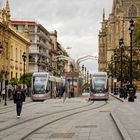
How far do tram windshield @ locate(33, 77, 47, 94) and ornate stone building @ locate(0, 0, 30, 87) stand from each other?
7.56m

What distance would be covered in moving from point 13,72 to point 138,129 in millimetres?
67817

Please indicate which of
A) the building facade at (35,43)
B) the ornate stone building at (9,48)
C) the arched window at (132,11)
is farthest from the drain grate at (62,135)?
the arched window at (132,11)

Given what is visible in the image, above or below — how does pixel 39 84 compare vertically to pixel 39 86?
above

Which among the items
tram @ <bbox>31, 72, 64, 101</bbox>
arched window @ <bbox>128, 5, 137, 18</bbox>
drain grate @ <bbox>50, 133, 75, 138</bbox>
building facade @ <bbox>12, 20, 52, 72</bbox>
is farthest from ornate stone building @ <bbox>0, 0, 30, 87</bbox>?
arched window @ <bbox>128, 5, 137, 18</bbox>

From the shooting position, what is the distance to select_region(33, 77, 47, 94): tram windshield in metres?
63.5

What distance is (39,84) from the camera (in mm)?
63469

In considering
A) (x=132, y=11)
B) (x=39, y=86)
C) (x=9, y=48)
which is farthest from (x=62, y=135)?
(x=132, y=11)

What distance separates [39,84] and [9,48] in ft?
66.9

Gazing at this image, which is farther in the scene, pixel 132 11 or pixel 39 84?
pixel 132 11

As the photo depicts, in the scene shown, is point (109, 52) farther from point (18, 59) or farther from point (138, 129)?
point (138, 129)

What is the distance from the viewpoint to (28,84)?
3383 inches

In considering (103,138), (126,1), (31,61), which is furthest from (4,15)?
(126,1)

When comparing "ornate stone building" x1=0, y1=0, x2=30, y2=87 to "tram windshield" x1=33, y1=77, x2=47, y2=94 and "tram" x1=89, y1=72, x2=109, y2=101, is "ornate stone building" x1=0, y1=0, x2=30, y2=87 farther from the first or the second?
"tram" x1=89, y1=72, x2=109, y2=101

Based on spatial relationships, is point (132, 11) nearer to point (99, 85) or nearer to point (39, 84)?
point (99, 85)
